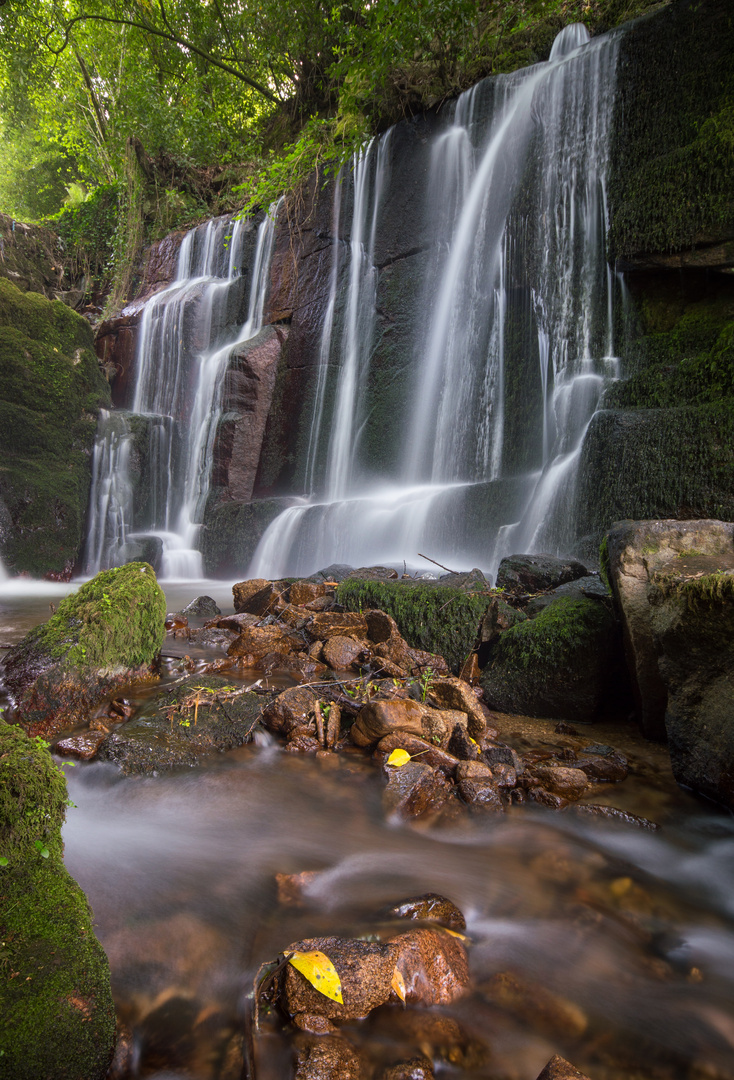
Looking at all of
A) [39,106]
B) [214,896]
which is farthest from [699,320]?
[39,106]

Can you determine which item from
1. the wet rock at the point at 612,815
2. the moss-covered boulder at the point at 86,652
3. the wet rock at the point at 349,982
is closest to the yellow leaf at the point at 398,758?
the wet rock at the point at 612,815

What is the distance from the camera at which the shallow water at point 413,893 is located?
149cm

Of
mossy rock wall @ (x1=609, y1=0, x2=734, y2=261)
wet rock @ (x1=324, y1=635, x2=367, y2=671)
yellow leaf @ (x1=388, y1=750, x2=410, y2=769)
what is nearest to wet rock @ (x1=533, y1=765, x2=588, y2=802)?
yellow leaf @ (x1=388, y1=750, x2=410, y2=769)

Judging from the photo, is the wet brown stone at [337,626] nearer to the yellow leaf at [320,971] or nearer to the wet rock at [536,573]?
the wet rock at [536,573]

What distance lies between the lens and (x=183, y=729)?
3148 mm

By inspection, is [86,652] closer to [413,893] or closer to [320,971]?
[413,893]

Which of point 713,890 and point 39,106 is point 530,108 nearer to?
point 713,890

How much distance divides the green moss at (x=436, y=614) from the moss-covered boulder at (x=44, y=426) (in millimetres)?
7491

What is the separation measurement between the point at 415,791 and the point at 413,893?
659 mm

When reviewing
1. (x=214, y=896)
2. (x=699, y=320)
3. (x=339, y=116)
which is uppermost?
(x=339, y=116)

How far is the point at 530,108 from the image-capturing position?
968cm

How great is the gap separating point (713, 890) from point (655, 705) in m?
1.29

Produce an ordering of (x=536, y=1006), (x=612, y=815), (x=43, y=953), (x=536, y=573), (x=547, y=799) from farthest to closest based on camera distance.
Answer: (x=536, y=573)
(x=547, y=799)
(x=612, y=815)
(x=536, y=1006)
(x=43, y=953)

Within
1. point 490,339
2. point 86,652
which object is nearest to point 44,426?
point 490,339
